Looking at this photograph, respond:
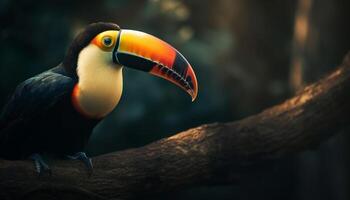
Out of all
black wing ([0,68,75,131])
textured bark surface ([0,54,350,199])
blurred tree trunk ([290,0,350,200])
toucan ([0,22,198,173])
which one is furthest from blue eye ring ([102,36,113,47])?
blurred tree trunk ([290,0,350,200])

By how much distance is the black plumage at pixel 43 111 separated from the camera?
6.56ft

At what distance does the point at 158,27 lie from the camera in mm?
2740

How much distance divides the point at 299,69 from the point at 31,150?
1.48 m

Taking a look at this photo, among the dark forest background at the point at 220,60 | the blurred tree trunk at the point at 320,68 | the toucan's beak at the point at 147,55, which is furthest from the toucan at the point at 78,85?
the blurred tree trunk at the point at 320,68

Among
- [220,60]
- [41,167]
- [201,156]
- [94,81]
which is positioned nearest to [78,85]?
[94,81]

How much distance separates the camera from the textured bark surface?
1942 millimetres

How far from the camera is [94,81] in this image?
2023mm

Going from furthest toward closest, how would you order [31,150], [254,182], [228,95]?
[228,95], [254,182], [31,150]

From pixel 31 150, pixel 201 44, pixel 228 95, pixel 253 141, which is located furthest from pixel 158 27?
pixel 31 150

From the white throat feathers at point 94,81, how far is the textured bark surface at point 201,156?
0.55 ft

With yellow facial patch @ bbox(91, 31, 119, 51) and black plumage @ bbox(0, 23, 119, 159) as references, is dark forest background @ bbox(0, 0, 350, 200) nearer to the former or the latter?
black plumage @ bbox(0, 23, 119, 159)

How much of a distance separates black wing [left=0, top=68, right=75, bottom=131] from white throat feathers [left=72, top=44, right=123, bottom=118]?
0.04 metres

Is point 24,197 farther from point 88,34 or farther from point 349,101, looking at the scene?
point 349,101

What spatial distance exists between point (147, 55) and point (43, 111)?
0.36 m
